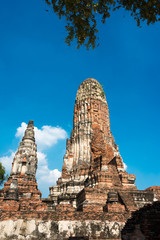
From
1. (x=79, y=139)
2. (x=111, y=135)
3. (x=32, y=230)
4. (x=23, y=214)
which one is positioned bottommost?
(x=32, y=230)

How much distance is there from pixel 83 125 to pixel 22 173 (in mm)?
10591

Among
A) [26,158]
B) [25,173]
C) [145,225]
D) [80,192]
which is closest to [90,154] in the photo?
[26,158]

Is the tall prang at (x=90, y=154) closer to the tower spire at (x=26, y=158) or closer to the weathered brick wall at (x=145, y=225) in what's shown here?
the tower spire at (x=26, y=158)

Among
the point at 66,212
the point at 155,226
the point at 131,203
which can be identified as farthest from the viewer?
the point at 131,203

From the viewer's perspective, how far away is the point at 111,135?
25.3 m

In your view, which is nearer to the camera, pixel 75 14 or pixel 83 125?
pixel 75 14

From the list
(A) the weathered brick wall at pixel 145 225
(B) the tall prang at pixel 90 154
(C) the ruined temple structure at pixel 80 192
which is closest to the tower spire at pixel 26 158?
(C) the ruined temple structure at pixel 80 192

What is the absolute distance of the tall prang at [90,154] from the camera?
1450 centimetres

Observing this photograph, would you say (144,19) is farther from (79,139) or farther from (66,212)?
(79,139)

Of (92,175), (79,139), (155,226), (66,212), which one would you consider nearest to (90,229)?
(66,212)

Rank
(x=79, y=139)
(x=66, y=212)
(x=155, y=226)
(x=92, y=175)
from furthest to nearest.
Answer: (x=79, y=139), (x=92, y=175), (x=66, y=212), (x=155, y=226)

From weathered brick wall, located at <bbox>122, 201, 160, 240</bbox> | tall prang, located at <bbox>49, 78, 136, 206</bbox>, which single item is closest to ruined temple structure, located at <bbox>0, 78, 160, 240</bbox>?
tall prang, located at <bbox>49, 78, 136, 206</bbox>

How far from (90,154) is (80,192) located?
872 cm

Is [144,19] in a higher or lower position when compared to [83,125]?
lower
